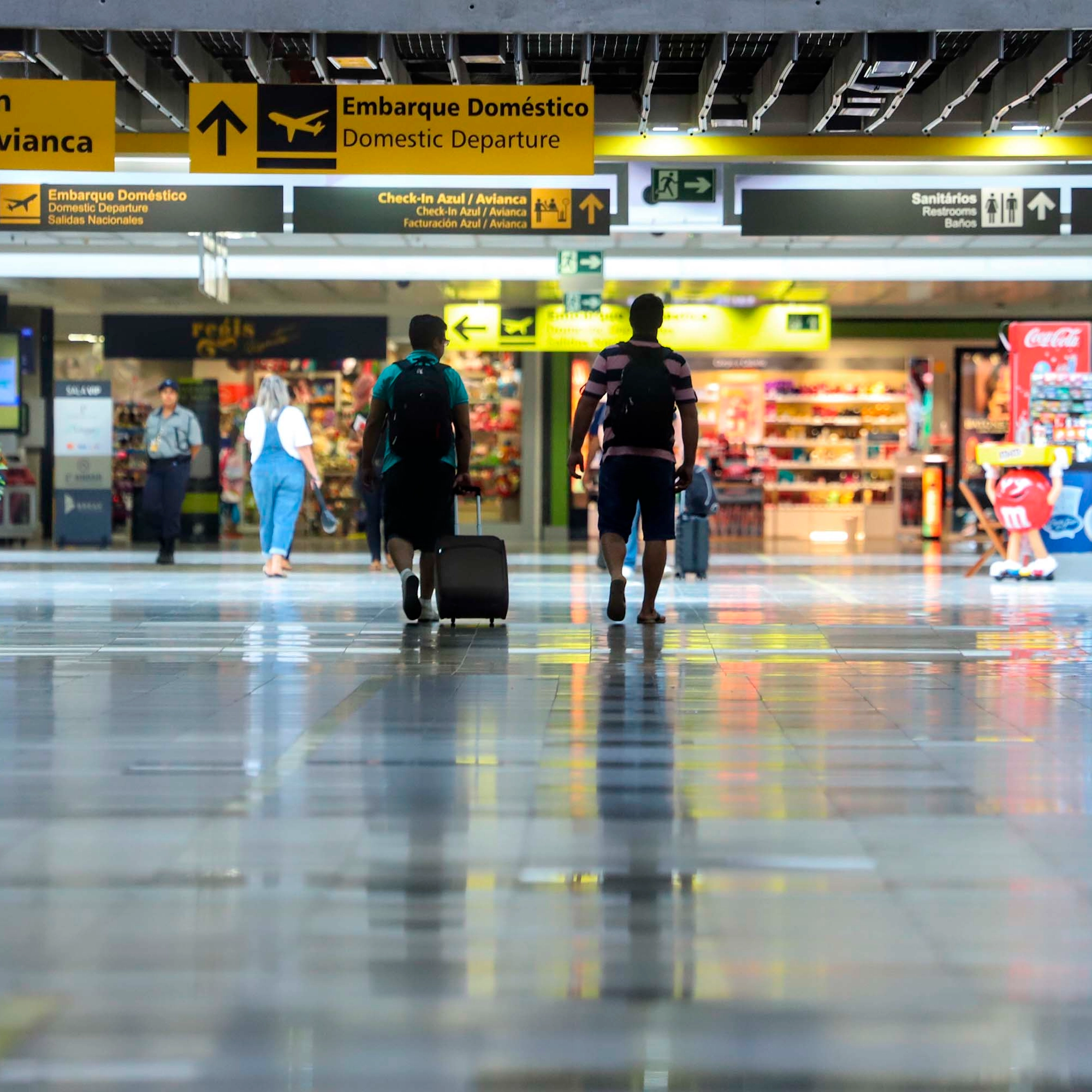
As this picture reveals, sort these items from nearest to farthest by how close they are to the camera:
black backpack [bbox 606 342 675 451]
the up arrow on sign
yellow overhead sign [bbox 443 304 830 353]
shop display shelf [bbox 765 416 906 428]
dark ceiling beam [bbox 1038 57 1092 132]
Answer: black backpack [bbox 606 342 675 451], dark ceiling beam [bbox 1038 57 1092 132], the up arrow on sign, yellow overhead sign [bbox 443 304 830 353], shop display shelf [bbox 765 416 906 428]

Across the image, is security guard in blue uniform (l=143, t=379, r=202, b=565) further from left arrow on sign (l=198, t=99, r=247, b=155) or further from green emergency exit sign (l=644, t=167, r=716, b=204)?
green emergency exit sign (l=644, t=167, r=716, b=204)

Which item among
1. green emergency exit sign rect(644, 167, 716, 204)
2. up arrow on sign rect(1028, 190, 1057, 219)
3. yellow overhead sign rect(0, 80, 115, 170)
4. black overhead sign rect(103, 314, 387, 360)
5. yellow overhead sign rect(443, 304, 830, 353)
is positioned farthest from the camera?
black overhead sign rect(103, 314, 387, 360)

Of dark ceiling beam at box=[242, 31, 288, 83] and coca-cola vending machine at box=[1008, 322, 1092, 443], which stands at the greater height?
dark ceiling beam at box=[242, 31, 288, 83]

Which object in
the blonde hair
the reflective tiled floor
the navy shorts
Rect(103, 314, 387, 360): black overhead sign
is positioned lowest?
the reflective tiled floor

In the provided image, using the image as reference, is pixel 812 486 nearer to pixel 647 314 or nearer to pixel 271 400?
pixel 271 400

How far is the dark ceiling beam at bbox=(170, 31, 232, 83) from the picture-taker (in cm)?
1024

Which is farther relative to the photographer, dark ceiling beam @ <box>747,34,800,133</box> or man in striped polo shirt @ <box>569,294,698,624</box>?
dark ceiling beam @ <box>747,34,800,133</box>

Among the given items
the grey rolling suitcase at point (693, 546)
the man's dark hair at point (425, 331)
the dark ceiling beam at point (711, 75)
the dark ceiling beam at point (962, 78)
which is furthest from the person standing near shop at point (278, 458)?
the dark ceiling beam at point (962, 78)

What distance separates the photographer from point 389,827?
357 centimetres

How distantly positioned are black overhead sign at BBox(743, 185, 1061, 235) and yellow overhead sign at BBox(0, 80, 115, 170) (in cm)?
491

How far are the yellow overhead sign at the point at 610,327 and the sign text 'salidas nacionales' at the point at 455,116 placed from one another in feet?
32.1

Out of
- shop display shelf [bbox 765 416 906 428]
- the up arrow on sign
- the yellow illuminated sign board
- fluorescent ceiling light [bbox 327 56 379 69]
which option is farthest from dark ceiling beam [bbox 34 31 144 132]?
shop display shelf [bbox 765 416 906 428]

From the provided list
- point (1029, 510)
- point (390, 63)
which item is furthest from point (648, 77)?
point (1029, 510)

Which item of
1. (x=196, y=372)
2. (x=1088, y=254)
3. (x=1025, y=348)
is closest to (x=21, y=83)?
(x=1025, y=348)
